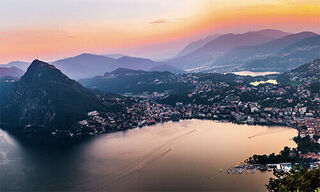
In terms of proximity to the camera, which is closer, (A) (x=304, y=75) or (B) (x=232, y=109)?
(B) (x=232, y=109)

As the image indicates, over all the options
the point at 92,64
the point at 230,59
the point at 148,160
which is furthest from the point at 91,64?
the point at 148,160

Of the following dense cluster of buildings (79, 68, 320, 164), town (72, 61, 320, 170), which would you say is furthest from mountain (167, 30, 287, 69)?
dense cluster of buildings (79, 68, 320, 164)

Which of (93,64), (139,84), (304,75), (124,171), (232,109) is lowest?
(124,171)

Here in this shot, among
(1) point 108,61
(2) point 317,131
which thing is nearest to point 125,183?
(2) point 317,131

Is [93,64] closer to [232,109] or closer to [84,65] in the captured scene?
[84,65]

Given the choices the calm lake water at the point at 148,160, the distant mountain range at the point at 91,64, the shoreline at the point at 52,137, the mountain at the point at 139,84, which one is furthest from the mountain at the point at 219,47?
A: the calm lake water at the point at 148,160

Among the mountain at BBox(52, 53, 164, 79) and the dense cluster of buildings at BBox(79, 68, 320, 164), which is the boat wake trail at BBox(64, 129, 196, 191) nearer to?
the dense cluster of buildings at BBox(79, 68, 320, 164)
